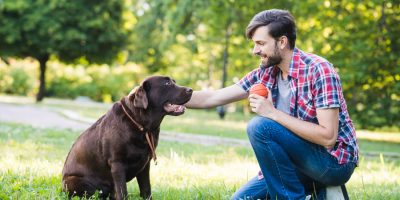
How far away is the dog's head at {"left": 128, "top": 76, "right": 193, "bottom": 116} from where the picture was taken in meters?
4.96

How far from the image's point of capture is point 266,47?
14.8 feet

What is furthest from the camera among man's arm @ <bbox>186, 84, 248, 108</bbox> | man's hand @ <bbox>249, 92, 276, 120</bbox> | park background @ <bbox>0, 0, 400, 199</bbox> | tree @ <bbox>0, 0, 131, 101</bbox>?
tree @ <bbox>0, 0, 131, 101</bbox>

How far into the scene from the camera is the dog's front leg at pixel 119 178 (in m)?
4.66

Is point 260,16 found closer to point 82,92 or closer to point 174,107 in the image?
point 174,107

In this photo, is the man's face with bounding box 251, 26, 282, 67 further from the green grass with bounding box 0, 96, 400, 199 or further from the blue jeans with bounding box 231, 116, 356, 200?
the green grass with bounding box 0, 96, 400, 199

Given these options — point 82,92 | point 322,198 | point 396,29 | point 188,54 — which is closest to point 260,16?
point 322,198

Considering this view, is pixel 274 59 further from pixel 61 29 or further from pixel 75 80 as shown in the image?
pixel 75 80

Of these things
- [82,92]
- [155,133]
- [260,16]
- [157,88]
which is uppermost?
[260,16]

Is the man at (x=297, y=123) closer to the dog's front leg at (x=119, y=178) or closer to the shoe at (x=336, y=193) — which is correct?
the shoe at (x=336, y=193)

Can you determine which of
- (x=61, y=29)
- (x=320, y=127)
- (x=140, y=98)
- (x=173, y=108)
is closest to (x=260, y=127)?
(x=320, y=127)

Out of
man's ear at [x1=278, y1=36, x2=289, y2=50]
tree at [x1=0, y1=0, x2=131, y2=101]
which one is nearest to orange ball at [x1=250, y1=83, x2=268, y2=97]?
man's ear at [x1=278, y1=36, x2=289, y2=50]

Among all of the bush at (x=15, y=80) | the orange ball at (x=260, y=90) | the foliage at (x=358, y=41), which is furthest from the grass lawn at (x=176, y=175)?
the bush at (x=15, y=80)

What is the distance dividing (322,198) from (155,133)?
161cm

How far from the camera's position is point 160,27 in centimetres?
3641
